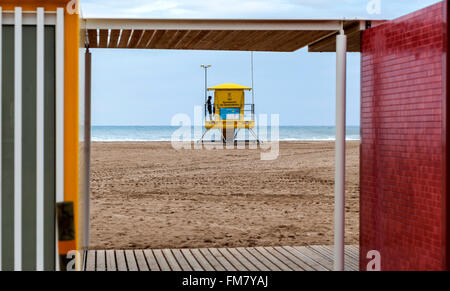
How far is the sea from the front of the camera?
52675 mm

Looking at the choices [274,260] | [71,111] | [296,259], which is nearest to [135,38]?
[71,111]

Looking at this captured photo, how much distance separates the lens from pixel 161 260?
23.0 ft

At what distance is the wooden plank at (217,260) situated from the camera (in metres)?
6.62

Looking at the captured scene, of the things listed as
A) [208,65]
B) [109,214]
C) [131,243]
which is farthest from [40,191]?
[208,65]

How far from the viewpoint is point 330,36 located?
6312mm

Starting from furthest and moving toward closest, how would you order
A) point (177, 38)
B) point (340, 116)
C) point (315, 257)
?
1. point (315, 257)
2. point (177, 38)
3. point (340, 116)

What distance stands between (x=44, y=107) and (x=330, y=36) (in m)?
3.00

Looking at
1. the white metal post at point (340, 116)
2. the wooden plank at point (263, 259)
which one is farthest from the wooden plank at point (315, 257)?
the white metal post at point (340, 116)

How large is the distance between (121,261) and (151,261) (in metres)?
0.33

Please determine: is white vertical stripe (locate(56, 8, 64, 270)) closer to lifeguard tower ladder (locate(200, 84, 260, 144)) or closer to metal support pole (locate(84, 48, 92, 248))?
Result: metal support pole (locate(84, 48, 92, 248))

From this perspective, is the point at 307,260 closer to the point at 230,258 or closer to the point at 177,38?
the point at 230,258

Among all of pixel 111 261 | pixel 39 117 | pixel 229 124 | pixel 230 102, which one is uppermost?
pixel 230 102

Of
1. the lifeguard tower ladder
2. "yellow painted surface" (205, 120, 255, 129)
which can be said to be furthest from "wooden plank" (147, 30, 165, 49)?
"yellow painted surface" (205, 120, 255, 129)

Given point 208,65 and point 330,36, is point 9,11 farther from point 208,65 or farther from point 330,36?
point 208,65
